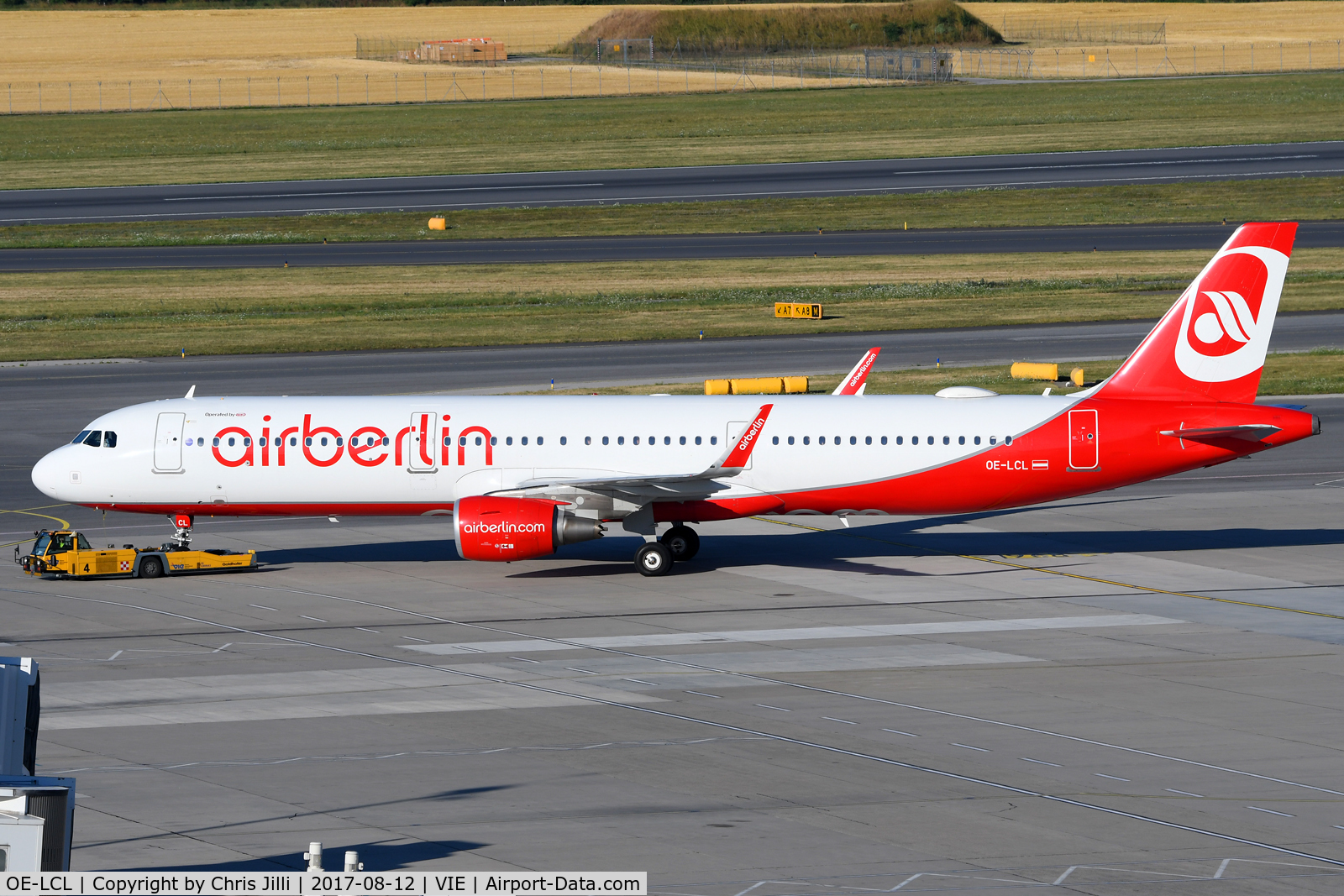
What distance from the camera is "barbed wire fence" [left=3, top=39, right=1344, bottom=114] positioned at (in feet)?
516

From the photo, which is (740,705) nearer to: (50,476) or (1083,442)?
(1083,442)

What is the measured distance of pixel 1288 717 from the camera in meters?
28.4

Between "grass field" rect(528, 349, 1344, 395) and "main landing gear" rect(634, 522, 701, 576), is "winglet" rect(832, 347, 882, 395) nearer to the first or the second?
"main landing gear" rect(634, 522, 701, 576)

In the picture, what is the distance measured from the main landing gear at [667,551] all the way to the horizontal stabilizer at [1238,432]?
1269 centimetres

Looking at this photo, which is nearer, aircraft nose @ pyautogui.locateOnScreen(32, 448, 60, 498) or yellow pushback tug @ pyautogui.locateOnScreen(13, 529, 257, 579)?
yellow pushback tug @ pyautogui.locateOnScreen(13, 529, 257, 579)

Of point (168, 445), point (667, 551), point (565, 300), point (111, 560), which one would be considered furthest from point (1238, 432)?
point (565, 300)

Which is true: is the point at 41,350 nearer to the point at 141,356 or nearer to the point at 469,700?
the point at 141,356

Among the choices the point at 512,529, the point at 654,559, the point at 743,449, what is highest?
the point at 743,449

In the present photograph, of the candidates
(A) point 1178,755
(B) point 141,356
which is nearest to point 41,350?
(B) point 141,356

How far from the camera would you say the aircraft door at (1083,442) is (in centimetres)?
3984

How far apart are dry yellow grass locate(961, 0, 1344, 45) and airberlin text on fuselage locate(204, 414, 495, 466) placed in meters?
160

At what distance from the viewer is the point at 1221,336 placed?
4022cm

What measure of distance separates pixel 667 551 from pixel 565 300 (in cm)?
4146

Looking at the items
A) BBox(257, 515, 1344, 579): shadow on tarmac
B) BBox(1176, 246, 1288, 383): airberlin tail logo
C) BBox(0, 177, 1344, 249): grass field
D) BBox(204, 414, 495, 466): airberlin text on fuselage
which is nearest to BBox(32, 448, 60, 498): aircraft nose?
BBox(204, 414, 495, 466): airberlin text on fuselage
